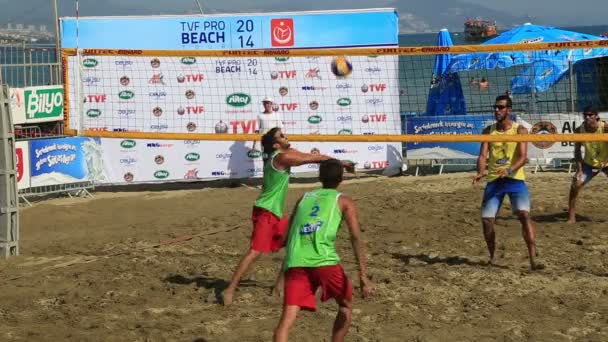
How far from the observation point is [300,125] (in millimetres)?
15883

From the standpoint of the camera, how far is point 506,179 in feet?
29.2

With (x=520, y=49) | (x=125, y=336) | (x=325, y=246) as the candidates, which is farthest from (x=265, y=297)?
(x=520, y=49)

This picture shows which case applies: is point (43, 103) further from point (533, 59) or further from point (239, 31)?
point (533, 59)

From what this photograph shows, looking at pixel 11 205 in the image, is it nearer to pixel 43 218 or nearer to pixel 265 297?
pixel 43 218

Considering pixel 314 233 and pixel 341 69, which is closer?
pixel 314 233

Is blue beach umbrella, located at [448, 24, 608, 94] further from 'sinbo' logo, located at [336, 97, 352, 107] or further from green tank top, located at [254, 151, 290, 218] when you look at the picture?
green tank top, located at [254, 151, 290, 218]

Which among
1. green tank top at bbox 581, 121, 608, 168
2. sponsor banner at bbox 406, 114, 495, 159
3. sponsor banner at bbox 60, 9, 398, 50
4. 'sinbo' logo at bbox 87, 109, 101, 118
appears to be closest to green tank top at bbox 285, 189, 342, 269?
green tank top at bbox 581, 121, 608, 168

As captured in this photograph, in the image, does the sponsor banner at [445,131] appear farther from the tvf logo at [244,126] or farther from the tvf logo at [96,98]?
the tvf logo at [96,98]

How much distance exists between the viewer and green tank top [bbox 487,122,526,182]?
895 cm

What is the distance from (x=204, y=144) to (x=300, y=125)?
1.65 meters

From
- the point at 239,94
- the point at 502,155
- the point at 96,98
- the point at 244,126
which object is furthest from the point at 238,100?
the point at 502,155

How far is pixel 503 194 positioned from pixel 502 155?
39 centimetres

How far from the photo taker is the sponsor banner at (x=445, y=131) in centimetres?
1638

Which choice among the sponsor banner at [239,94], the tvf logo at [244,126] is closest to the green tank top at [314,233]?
the sponsor banner at [239,94]
